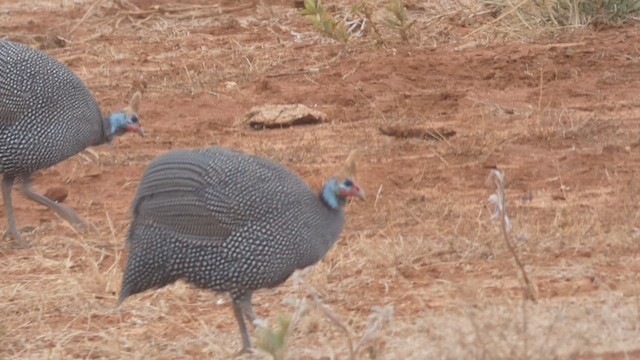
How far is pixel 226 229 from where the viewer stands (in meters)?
4.51

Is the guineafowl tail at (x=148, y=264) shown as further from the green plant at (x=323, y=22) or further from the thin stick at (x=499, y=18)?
the thin stick at (x=499, y=18)

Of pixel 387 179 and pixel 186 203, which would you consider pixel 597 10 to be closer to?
pixel 387 179

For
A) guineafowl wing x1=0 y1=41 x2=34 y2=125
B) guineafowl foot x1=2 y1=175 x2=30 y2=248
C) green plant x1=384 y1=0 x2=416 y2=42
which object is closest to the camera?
guineafowl wing x1=0 y1=41 x2=34 y2=125

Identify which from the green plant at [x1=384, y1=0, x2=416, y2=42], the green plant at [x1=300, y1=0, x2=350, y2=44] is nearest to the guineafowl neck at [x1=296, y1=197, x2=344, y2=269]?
the green plant at [x1=300, y1=0, x2=350, y2=44]

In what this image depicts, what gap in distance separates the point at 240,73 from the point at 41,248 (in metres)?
3.29

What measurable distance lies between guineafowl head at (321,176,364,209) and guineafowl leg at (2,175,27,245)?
2077 mm

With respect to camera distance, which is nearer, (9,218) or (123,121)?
(9,218)

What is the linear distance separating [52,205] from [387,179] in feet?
5.37

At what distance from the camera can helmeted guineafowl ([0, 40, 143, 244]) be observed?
6188 millimetres

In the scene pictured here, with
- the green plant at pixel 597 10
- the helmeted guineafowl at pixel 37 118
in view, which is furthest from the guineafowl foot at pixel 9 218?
the green plant at pixel 597 10

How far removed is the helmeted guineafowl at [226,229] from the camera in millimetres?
4504

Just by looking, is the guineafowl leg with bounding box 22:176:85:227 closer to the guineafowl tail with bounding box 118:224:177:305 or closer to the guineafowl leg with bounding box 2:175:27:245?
the guineafowl leg with bounding box 2:175:27:245

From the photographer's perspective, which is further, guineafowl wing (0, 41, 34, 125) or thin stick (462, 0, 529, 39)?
thin stick (462, 0, 529, 39)

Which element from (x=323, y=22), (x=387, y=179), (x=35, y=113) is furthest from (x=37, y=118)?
(x=323, y=22)
